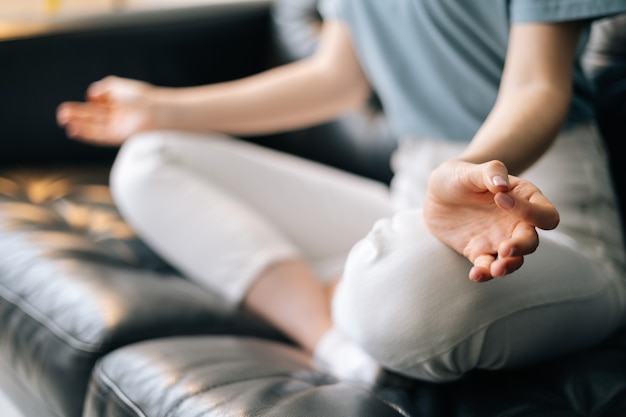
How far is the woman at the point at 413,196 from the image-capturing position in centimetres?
76

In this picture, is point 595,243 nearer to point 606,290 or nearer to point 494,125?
point 606,290

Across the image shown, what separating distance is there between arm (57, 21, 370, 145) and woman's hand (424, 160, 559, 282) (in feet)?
1.88

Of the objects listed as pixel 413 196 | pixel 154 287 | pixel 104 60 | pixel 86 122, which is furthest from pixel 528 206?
pixel 104 60

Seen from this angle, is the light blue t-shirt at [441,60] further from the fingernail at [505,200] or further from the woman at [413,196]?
the fingernail at [505,200]

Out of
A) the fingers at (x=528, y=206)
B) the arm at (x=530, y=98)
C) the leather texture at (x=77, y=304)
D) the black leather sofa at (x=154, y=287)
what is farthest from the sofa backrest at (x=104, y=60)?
the fingers at (x=528, y=206)

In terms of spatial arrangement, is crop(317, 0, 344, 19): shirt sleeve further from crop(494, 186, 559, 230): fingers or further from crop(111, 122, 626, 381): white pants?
crop(494, 186, 559, 230): fingers

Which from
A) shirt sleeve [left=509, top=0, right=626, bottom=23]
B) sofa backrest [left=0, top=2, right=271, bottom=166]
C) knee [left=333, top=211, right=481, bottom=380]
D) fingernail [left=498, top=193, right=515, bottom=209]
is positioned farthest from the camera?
sofa backrest [left=0, top=2, right=271, bottom=166]

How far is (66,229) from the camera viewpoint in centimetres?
128

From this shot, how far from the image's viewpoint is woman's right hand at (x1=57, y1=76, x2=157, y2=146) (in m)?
1.25

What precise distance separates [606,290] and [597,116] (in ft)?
1.06

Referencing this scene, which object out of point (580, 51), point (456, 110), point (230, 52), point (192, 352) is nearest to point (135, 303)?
point (192, 352)

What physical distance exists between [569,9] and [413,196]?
1.04ft

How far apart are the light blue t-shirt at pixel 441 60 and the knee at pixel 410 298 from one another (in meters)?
0.30

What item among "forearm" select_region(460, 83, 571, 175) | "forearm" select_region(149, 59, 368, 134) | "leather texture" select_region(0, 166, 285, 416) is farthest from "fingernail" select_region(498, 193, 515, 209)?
"forearm" select_region(149, 59, 368, 134)
